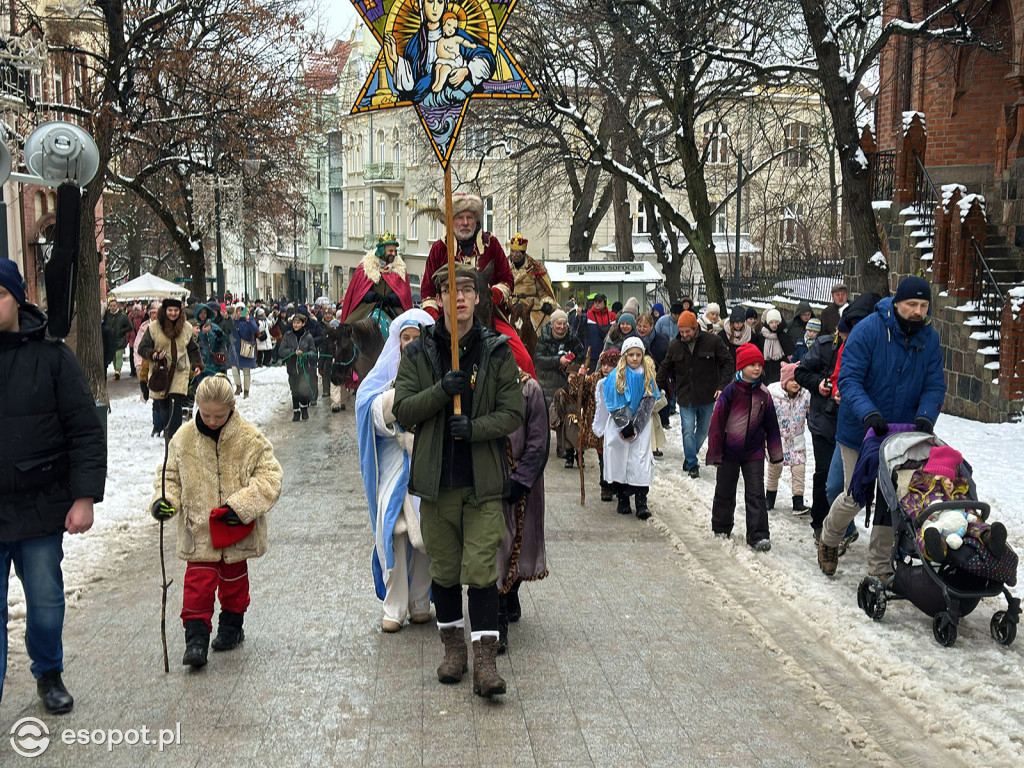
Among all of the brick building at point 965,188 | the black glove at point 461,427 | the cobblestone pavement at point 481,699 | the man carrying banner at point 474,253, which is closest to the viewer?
the cobblestone pavement at point 481,699

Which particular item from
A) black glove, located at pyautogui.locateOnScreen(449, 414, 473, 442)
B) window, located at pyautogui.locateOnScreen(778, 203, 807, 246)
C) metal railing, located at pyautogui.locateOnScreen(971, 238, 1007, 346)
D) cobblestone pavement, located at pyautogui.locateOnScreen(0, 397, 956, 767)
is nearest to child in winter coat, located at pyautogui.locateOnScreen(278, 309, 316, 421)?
metal railing, located at pyautogui.locateOnScreen(971, 238, 1007, 346)

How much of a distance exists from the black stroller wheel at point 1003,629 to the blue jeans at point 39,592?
16.4 ft

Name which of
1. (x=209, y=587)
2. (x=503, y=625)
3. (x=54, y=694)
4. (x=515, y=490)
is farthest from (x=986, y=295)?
(x=54, y=694)

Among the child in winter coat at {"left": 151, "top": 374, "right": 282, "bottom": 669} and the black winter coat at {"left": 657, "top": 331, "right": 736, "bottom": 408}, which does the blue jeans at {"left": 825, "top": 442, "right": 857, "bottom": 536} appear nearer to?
the black winter coat at {"left": 657, "top": 331, "right": 736, "bottom": 408}

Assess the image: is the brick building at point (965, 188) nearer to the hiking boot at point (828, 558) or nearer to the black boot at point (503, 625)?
the hiking boot at point (828, 558)

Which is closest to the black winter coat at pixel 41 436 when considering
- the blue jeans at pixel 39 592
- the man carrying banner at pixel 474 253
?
the blue jeans at pixel 39 592

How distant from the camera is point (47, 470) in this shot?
5500mm

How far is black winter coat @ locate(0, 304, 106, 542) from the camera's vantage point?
17.8 feet

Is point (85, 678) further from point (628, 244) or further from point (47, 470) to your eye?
point (628, 244)

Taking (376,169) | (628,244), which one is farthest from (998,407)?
(376,169)

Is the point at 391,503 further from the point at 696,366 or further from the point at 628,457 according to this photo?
the point at 696,366

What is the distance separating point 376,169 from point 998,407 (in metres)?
54.5

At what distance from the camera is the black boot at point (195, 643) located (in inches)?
251

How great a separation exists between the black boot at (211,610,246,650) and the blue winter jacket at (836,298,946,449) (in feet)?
12.9
